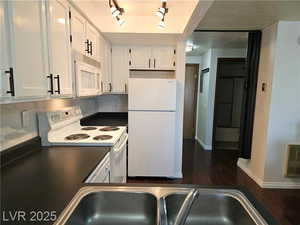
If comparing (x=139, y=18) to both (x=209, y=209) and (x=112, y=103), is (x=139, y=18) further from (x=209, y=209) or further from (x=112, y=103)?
(x=209, y=209)

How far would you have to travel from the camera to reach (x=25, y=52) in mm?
1096

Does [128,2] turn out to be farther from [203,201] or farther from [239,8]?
[203,201]

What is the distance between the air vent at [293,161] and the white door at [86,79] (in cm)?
280

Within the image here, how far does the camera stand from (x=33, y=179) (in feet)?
3.74

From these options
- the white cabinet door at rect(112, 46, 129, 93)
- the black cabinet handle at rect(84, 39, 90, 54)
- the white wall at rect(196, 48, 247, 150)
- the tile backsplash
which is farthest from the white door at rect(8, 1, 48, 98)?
the white wall at rect(196, 48, 247, 150)

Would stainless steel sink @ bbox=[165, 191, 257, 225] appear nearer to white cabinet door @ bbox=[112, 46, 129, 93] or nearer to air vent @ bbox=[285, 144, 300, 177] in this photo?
air vent @ bbox=[285, 144, 300, 177]

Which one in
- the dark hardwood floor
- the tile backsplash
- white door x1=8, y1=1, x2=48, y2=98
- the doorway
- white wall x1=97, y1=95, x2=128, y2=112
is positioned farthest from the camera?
the doorway

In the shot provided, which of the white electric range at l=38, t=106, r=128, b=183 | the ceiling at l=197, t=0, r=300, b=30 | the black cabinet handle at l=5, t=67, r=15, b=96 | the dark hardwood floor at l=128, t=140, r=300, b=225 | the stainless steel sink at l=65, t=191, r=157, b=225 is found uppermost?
the ceiling at l=197, t=0, r=300, b=30

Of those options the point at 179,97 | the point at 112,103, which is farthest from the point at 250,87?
the point at 112,103

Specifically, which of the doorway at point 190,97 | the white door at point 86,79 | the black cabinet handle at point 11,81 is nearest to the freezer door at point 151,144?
the white door at point 86,79

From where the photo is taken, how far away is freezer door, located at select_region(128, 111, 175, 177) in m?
2.92

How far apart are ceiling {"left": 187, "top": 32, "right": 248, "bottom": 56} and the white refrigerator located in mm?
1140

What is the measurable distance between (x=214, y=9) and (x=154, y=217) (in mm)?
2176

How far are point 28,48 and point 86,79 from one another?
986 millimetres
